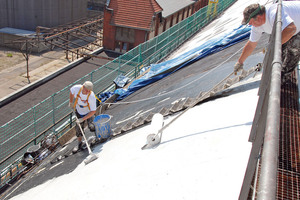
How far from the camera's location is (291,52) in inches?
193

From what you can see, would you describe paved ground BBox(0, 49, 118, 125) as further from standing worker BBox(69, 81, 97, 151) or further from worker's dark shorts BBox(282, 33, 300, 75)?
worker's dark shorts BBox(282, 33, 300, 75)

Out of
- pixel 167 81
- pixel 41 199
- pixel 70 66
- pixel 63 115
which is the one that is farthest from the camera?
pixel 70 66

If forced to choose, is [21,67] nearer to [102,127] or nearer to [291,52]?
[102,127]

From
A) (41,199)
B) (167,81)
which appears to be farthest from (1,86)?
(41,199)

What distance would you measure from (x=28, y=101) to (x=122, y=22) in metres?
11.0

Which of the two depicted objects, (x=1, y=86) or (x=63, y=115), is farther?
(x=1, y=86)

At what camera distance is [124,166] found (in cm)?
456

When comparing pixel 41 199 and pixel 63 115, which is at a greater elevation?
pixel 41 199

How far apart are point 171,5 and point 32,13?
687 inches

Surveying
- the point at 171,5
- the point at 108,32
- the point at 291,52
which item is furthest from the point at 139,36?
the point at 291,52

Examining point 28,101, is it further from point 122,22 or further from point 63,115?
point 122,22

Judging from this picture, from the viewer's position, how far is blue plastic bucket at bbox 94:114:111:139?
21.2ft

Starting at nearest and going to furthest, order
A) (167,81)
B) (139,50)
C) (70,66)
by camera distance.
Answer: (167,81) < (139,50) < (70,66)

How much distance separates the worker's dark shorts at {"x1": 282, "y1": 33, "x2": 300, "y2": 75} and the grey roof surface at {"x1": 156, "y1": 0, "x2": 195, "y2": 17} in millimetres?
21700
